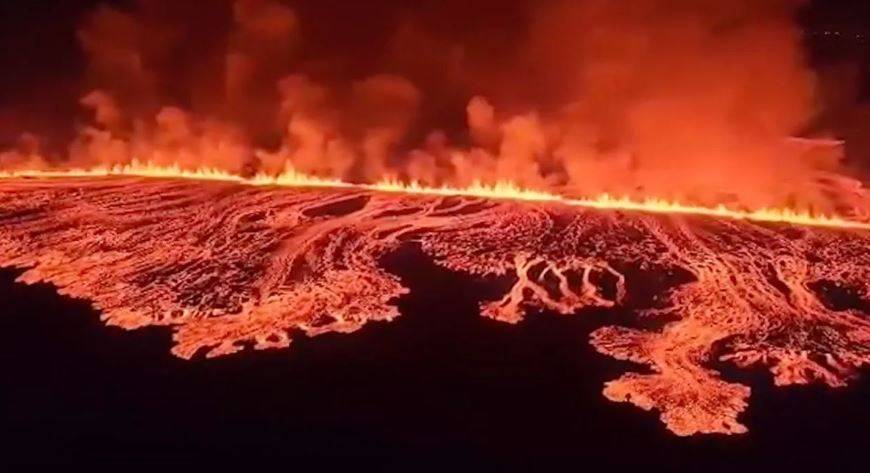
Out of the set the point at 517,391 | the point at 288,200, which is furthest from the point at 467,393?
the point at 288,200

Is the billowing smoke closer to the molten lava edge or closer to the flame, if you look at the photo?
the flame

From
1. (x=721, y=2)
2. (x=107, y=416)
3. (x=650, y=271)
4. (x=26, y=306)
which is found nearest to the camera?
(x=107, y=416)

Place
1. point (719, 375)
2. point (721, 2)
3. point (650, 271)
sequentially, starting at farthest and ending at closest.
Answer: point (721, 2) < point (650, 271) < point (719, 375)

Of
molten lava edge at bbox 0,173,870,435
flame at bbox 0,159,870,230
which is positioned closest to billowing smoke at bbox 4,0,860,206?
flame at bbox 0,159,870,230

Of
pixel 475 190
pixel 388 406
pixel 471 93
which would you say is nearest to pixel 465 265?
pixel 388 406

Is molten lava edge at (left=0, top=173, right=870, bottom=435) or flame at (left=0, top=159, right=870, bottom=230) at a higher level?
flame at (left=0, top=159, right=870, bottom=230)

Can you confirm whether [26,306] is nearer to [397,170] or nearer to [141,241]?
[141,241]
